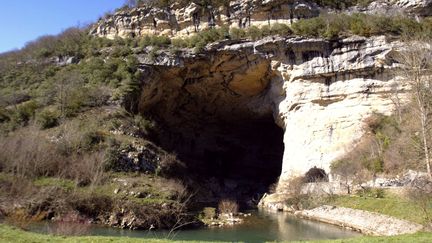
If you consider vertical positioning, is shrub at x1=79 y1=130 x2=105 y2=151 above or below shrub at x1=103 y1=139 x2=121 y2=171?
above

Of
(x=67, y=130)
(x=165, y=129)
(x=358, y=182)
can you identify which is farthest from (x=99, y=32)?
(x=358, y=182)

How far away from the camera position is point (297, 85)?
4528 cm

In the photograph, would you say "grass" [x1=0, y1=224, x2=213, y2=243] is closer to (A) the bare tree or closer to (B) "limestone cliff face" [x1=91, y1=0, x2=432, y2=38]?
(A) the bare tree

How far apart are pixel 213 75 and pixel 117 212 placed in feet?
83.6

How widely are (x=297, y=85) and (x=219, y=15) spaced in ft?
47.4

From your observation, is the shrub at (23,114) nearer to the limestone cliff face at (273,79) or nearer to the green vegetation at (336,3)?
the limestone cliff face at (273,79)

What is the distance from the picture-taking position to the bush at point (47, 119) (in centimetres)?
3723

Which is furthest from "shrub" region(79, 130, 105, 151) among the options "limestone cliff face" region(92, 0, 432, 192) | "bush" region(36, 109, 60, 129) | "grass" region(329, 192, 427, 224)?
"grass" region(329, 192, 427, 224)

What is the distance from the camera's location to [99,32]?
185ft

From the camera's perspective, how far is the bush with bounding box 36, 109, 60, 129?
122 ft

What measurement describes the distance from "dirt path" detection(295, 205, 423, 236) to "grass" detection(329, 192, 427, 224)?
462mm

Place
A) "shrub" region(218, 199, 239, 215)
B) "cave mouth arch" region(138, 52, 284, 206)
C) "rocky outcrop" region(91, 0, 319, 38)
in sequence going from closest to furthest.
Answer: "shrub" region(218, 199, 239, 215), "cave mouth arch" region(138, 52, 284, 206), "rocky outcrop" region(91, 0, 319, 38)

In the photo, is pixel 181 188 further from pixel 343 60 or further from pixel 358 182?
pixel 343 60

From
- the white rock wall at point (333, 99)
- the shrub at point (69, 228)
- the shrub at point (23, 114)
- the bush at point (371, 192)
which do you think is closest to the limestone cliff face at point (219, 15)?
the white rock wall at point (333, 99)
